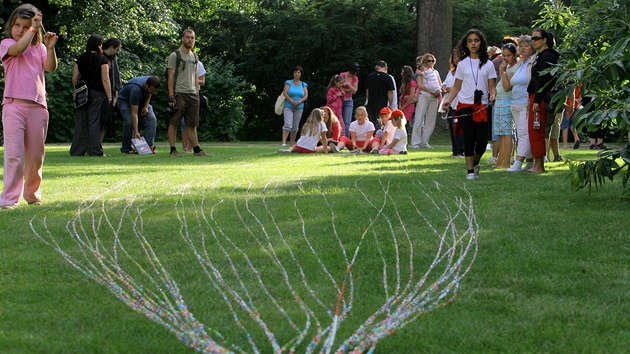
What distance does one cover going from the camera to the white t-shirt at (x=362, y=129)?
15.9 metres

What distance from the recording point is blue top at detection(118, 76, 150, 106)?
15.2 metres

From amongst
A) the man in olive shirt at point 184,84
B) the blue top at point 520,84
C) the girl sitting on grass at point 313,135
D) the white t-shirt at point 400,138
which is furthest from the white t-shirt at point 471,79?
the girl sitting on grass at point 313,135

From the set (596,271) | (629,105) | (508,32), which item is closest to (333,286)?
(596,271)

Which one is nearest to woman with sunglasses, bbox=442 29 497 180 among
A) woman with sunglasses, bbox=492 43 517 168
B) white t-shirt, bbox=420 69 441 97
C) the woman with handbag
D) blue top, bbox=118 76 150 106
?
woman with sunglasses, bbox=492 43 517 168

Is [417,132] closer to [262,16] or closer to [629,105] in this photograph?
[629,105]

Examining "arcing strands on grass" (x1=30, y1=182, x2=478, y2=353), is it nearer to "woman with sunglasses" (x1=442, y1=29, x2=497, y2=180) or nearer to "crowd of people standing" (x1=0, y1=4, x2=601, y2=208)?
"crowd of people standing" (x1=0, y1=4, x2=601, y2=208)

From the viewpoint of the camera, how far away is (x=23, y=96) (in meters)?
6.93

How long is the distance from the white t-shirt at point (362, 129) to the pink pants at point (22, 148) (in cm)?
935

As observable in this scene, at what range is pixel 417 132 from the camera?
1750 centimetres

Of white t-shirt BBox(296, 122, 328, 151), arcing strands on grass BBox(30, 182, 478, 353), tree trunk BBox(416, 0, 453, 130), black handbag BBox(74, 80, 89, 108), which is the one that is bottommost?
arcing strands on grass BBox(30, 182, 478, 353)

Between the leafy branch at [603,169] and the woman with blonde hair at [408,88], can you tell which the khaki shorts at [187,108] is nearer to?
the woman with blonde hair at [408,88]

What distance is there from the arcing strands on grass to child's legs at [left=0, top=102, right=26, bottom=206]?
0.57 meters

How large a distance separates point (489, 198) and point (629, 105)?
59.8 inches

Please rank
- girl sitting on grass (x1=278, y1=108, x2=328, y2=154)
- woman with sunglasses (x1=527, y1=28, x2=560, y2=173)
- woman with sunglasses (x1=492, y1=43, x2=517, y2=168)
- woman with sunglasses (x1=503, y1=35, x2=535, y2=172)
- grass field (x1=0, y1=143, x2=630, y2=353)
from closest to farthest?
grass field (x1=0, y1=143, x2=630, y2=353) < woman with sunglasses (x1=527, y1=28, x2=560, y2=173) < woman with sunglasses (x1=503, y1=35, x2=535, y2=172) < woman with sunglasses (x1=492, y1=43, x2=517, y2=168) < girl sitting on grass (x1=278, y1=108, x2=328, y2=154)
